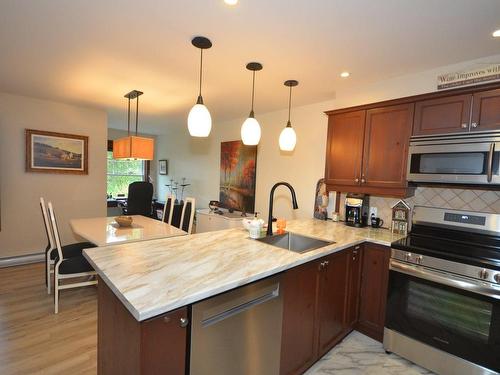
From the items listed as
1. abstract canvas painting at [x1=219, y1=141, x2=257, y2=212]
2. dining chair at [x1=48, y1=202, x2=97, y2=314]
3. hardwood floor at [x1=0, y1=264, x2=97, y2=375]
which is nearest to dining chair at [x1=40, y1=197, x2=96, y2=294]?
dining chair at [x1=48, y1=202, x2=97, y2=314]

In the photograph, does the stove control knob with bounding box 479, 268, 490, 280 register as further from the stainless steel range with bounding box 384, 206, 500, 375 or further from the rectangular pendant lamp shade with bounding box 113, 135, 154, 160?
the rectangular pendant lamp shade with bounding box 113, 135, 154, 160

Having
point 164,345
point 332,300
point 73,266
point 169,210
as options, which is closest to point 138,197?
point 169,210

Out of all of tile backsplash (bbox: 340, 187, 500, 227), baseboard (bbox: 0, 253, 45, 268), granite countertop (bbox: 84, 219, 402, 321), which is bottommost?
baseboard (bbox: 0, 253, 45, 268)

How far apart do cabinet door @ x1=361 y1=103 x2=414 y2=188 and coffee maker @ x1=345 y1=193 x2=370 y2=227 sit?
0.88 feet

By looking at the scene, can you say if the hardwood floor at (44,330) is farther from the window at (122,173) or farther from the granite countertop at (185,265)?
the window at (122,173)

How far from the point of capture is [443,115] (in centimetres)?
215

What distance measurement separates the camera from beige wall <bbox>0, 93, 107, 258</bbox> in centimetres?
367

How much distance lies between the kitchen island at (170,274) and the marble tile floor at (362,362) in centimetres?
71

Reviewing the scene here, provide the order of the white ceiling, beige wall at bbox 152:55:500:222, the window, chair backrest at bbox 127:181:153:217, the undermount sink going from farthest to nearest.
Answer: the window < chair backrest at bbox 127:181:153:217 < beige wall at bbox 152:55:500:222 < the undermount sink < the white ceiling

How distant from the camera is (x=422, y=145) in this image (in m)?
2.22

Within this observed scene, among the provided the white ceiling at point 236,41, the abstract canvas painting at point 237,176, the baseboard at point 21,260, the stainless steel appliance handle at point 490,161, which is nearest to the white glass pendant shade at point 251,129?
the white ceiling at point 236,41

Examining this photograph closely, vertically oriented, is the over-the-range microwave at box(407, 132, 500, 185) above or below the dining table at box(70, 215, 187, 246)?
above

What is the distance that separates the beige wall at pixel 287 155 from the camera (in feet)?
8.47

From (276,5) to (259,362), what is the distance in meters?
2.04
